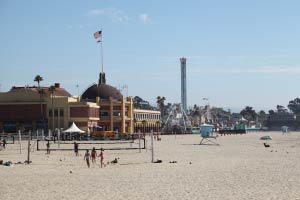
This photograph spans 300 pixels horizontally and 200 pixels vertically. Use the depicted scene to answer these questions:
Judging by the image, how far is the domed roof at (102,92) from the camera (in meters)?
108

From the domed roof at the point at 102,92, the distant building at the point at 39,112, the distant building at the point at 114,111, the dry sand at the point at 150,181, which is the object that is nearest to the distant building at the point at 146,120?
the domed roof at the point at 102,92

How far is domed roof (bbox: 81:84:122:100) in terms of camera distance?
354ft

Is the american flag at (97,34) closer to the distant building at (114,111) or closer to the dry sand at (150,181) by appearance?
the distant building at (114,111)

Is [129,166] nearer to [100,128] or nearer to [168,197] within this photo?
[168,197]

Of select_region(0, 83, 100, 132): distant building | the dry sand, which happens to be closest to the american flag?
select_region(0, 83, 100, 132): distant building

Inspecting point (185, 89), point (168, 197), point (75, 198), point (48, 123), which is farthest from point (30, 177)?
point (185, 89)

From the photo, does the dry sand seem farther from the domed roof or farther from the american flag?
the domed roof

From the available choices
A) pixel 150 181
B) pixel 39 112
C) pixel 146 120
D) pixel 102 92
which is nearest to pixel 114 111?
pixel 102 92

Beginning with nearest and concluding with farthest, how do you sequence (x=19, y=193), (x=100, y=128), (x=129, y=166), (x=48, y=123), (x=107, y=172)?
(x=19, y=193)
(x=107, y=172)
(x=129, y=166)
(x=48, y=123)
(x=100, y=128)

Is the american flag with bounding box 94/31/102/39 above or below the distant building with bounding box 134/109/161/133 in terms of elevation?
above

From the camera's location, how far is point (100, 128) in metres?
95.4

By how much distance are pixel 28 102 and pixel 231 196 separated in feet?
247

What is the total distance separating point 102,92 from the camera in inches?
4274

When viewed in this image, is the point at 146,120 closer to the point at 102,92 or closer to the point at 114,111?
the point at 102,92
